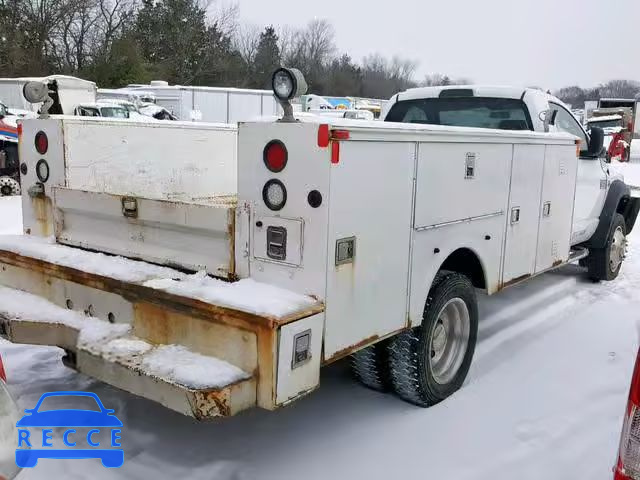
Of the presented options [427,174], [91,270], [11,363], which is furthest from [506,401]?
[11,363]

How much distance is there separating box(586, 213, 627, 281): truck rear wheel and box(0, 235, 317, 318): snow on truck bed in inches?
206

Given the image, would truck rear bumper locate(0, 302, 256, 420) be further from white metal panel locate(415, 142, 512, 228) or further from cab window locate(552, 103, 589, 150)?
cab window locate(552, 103, 589, 150)

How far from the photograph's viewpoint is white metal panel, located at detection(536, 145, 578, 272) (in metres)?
5.13

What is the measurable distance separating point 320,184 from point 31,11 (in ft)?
169

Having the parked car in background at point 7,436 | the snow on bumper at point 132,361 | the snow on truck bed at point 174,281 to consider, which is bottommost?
the snow on bumper at point 132,361

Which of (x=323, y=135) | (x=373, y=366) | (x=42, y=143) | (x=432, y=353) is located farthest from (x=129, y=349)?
(x=432, y=353)

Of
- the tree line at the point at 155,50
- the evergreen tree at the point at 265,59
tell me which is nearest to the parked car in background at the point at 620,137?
the tree line at the point at 155,50

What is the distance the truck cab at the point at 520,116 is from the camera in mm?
5715

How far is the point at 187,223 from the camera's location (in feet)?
11.0

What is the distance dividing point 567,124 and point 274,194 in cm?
431

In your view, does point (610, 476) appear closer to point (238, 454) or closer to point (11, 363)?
point (238, 454)

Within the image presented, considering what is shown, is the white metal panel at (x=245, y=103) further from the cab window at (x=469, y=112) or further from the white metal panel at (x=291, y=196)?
the white metal panel at (x=291, y=196)

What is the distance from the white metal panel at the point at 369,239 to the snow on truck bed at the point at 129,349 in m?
0.53

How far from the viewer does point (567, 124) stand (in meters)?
6.32
